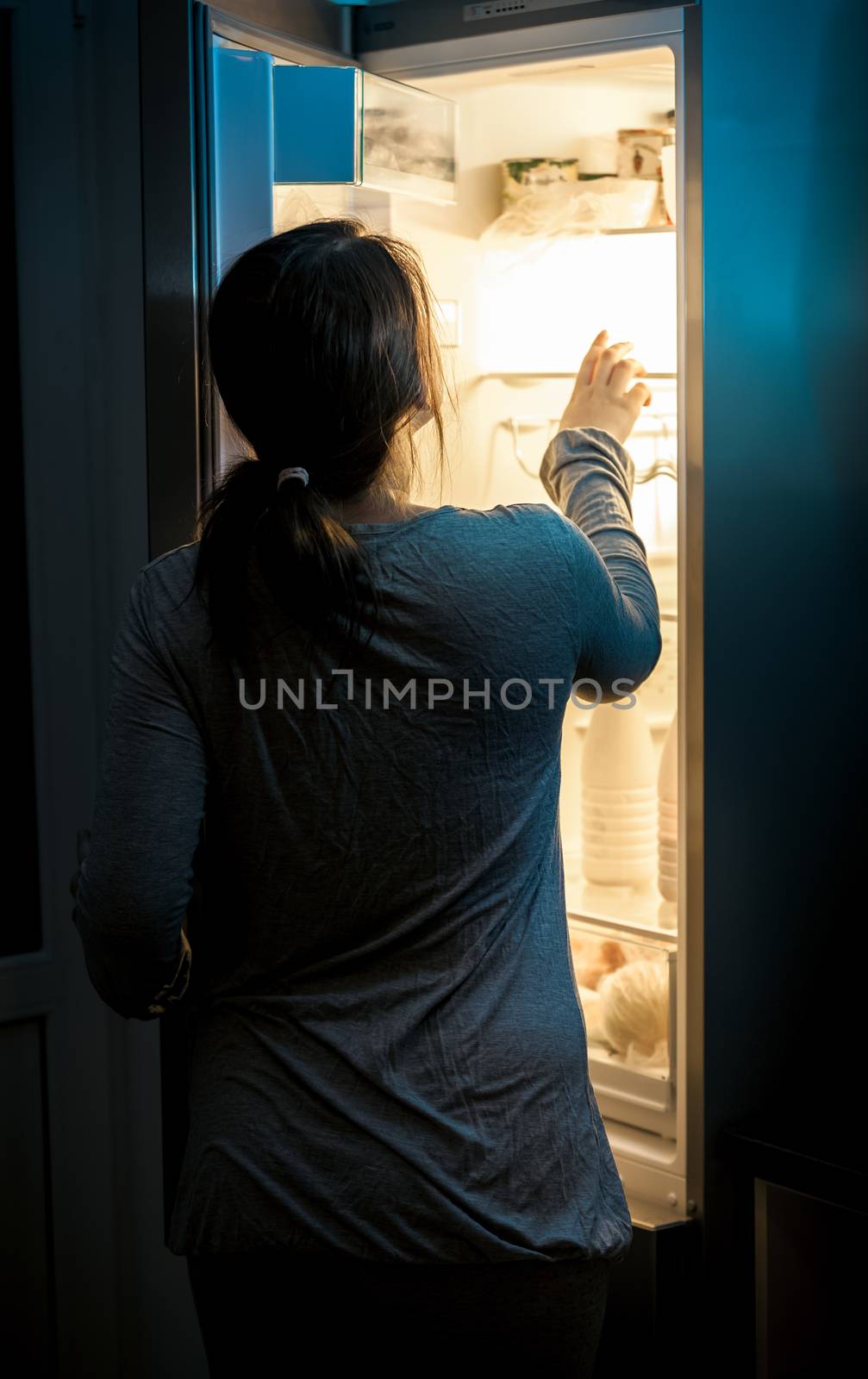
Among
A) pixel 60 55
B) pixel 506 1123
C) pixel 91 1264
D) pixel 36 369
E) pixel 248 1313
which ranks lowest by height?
pixel 91 1264

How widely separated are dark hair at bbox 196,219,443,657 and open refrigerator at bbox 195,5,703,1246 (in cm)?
34

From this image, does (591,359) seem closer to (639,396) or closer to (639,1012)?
(639,396)

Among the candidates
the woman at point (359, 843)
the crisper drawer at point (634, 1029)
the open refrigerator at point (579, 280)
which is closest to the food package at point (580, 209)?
the open refrigerator at point (579, 280)

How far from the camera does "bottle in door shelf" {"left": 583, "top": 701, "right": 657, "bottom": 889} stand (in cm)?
157

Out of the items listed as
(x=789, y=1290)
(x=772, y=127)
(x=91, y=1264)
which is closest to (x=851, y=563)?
(x=772, y=127)

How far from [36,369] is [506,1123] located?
1.01 metres

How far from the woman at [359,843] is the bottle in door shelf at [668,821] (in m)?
0.65

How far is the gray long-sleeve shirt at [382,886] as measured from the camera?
79 cm

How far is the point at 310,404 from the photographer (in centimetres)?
80

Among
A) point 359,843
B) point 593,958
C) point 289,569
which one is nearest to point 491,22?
point 289,569

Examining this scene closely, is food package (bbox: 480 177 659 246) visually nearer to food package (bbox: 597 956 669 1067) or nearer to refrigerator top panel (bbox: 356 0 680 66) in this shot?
refrigerator top panel (bbox: 356 0 680 66)

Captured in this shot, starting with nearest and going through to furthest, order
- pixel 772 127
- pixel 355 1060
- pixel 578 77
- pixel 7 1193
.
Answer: pixel 355 1060 < pixel 772 127 < pixel 578 77 < pixel 7 1193

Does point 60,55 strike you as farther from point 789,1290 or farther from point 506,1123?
point 789,1290

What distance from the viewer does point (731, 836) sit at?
131 centimetres
